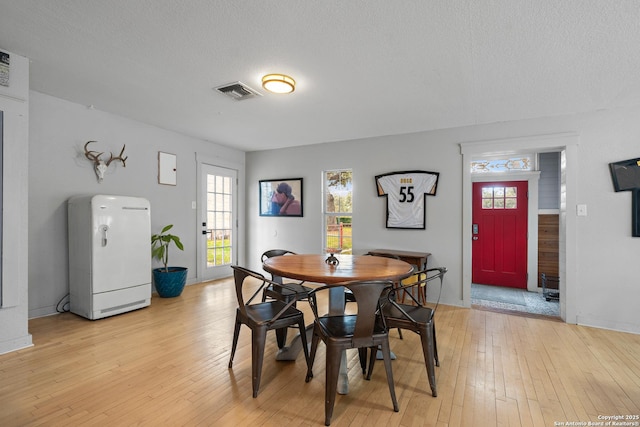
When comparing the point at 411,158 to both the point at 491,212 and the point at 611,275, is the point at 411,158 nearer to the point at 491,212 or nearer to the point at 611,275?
the point at 491,212

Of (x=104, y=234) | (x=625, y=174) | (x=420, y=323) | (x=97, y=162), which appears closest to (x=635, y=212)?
(x=625, y=174)

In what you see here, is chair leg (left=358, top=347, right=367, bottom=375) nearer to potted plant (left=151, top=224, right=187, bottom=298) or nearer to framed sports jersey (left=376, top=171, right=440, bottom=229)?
framed sports jersey (left=376, top=171, right=440, bottom=229)

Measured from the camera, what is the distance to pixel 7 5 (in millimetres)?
1919

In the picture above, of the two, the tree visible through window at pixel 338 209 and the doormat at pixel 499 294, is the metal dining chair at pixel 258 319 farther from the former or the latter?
the doormat at pixel 499 294

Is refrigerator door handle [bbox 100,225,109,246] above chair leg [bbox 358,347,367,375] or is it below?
above

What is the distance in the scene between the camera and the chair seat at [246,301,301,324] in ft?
7.01

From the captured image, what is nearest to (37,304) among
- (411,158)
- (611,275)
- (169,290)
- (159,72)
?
(169,290)

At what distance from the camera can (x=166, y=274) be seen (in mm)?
4238

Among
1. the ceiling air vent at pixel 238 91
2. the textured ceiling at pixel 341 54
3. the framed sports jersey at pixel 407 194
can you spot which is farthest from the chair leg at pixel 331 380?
the framed sports jersey at pixel 407 194

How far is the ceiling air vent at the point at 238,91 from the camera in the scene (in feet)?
9.79

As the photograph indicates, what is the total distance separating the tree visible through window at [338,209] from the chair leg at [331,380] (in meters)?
3.29

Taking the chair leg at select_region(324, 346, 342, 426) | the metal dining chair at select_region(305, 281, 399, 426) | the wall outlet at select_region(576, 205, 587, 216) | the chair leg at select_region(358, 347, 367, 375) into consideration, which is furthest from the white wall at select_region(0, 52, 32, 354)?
the wall outlet at select_region(576, 205, 587, 216)

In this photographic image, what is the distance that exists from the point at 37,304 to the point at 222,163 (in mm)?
3216

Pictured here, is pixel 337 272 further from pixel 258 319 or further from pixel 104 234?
pixel 104 234
